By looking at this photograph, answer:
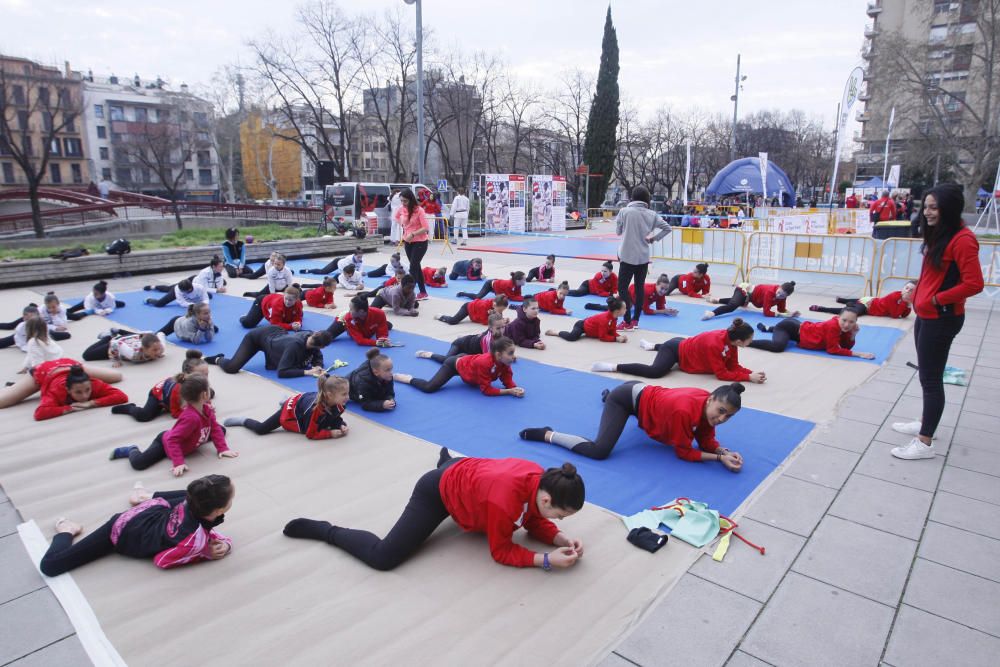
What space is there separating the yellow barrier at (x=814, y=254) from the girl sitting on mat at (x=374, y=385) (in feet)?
31.0

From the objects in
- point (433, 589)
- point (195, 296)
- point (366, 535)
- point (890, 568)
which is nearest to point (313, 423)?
point (366, 535)

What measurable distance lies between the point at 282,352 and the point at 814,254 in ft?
35.9

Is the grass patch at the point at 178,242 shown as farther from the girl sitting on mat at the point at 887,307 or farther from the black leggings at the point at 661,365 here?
the girl sitting on mat at the point at 887,307

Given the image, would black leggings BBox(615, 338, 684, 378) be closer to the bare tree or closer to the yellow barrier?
the yellow barrier

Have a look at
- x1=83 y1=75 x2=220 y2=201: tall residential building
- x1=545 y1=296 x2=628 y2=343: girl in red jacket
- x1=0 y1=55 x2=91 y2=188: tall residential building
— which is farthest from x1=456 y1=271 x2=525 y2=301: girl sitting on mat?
x1=83 y1=75 x2=220 y2=201: tall residential building

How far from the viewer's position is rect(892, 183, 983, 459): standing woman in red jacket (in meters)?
4.39

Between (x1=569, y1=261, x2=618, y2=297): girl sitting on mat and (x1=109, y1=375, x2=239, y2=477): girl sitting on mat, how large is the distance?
27.3ft

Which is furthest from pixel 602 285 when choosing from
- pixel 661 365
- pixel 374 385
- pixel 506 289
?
pixel 374 385

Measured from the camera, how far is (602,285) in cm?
1202

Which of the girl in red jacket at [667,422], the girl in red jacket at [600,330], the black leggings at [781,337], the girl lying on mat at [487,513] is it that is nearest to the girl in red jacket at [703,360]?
the black leggings at [781,337]

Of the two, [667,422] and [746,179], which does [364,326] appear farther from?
[746,179]

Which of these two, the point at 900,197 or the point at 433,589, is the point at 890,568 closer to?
the point at 433,589

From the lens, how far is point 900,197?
21672 mm

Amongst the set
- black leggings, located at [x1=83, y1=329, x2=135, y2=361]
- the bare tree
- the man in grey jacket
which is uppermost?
the bare tree
